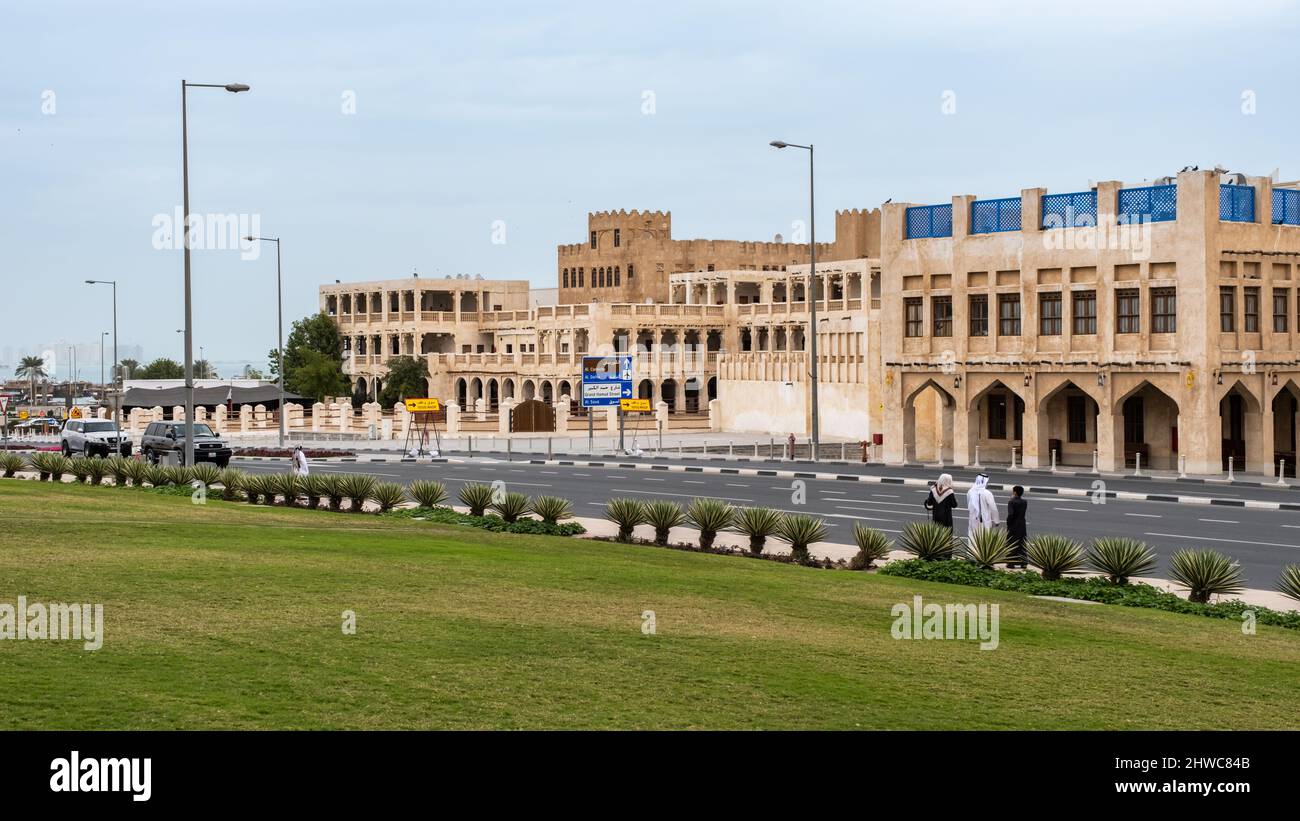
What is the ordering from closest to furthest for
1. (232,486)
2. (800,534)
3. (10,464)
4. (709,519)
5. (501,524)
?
(800,534) → (709,519) → (501,524) → (232,486) → (10,464)

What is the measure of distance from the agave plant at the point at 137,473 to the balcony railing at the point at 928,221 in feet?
89.9

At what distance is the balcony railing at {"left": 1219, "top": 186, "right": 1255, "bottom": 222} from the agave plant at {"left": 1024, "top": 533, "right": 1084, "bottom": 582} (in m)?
27.0

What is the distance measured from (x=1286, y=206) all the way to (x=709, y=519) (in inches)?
1156

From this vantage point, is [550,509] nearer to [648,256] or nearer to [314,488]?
[314,488]

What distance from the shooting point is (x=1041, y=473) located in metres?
48.5

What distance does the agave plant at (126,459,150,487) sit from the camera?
119ft

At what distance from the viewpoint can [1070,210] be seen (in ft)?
164

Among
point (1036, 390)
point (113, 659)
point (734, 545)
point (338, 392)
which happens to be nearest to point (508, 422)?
point (1036, 390)

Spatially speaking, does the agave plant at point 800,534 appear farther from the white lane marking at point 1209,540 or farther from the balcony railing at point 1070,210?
the balcony railing at point 1070,210

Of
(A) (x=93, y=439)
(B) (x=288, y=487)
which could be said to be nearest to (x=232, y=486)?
(B) (x=288, y=487)

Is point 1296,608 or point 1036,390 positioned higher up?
point 1036,390

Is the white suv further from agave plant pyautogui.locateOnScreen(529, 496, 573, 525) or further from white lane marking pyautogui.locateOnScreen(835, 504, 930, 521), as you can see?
agave plant pyautogui.locateOnScreen(529, 496, 573, 525)
